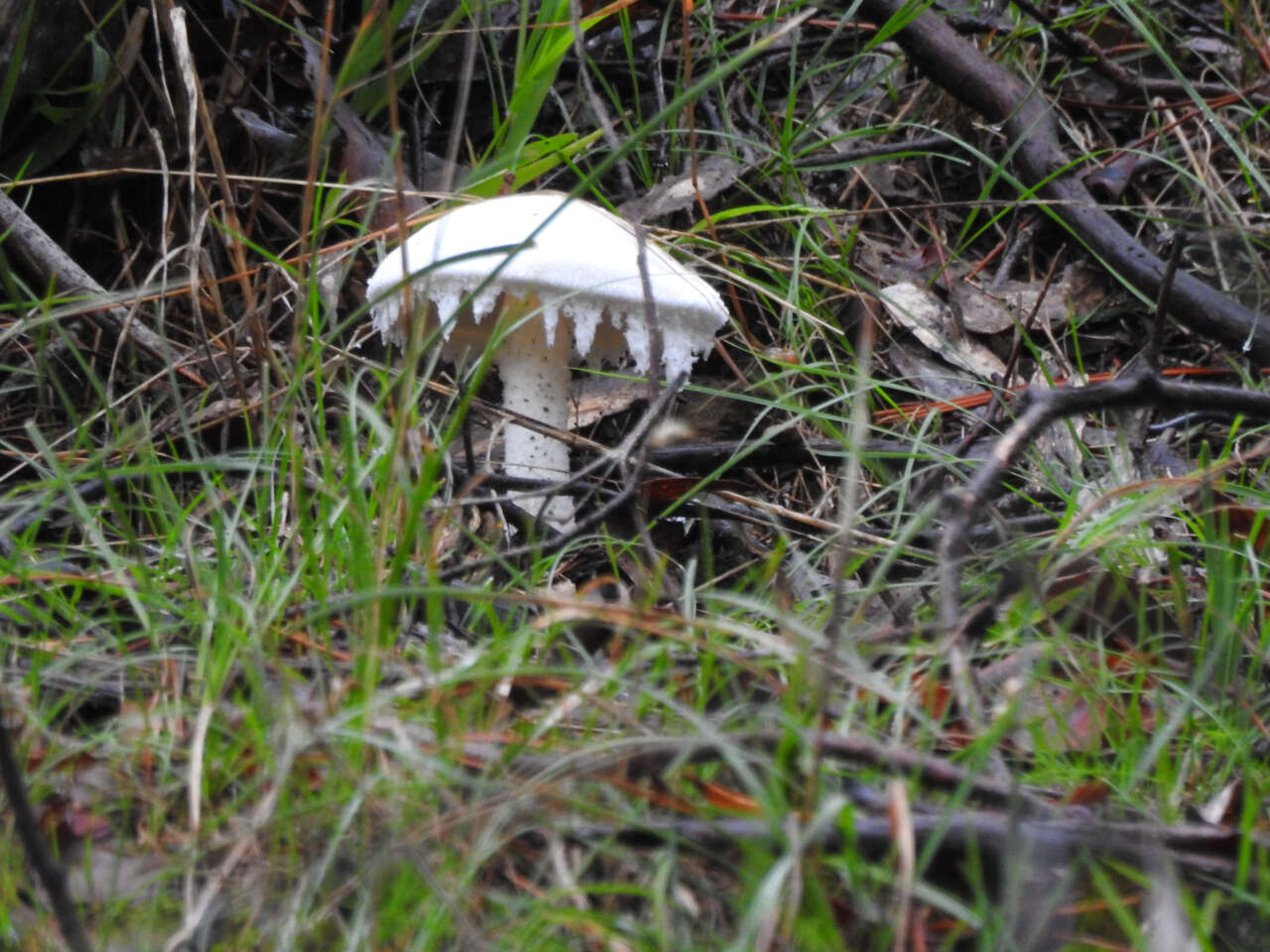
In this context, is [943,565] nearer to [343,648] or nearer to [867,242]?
[343,648]

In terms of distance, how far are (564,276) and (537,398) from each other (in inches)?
17.3

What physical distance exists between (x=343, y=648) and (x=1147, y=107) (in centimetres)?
269

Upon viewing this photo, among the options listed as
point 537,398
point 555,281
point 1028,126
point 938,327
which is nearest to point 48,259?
point 537,398

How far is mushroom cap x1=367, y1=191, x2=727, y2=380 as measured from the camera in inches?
66.0

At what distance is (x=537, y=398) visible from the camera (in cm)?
208

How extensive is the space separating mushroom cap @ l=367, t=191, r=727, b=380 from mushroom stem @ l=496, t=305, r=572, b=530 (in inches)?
6.1

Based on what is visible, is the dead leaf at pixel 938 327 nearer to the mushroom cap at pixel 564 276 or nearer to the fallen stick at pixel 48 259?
the mushroom cap at pixel 564 276

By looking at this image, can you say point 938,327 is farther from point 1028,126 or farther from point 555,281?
point 555,281

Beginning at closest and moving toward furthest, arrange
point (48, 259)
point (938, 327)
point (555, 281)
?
1. point (555, 281)
2. point (48, 259)
3. point (938, 327)

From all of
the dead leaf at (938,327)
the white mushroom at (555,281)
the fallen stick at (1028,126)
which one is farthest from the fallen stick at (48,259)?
the fallen stick at (1028,126)

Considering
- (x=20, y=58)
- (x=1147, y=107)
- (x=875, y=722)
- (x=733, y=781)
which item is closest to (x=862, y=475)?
(x=875, y=722)

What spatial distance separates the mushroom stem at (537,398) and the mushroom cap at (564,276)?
0.51 ft

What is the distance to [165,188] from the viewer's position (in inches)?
85.7

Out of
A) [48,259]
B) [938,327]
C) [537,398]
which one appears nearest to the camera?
[537,398]
